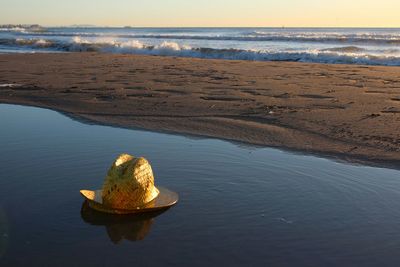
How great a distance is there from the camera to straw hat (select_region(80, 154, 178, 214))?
412cm

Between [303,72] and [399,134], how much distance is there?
7561mm

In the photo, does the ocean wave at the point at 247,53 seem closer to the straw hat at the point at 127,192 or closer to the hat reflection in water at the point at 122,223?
the straw hat at the point at 127,192

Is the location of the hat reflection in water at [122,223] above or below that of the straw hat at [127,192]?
below

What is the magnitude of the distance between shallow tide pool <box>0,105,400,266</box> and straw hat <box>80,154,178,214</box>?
91mm

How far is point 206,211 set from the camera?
418 cm

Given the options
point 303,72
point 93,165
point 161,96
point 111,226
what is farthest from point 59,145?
point 303,72

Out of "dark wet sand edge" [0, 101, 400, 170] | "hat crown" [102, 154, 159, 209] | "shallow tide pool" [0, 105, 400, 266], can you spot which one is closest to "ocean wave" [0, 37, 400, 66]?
"dark wet sand edge" [0, 101, 400, 170]

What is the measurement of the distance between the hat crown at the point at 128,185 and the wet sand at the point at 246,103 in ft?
8.36

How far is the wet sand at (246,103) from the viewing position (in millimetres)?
6684

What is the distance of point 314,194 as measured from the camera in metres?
4.62

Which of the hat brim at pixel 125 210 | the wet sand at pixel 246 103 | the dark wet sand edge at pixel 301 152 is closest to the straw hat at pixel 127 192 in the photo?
the hat brim at pixel 125 210

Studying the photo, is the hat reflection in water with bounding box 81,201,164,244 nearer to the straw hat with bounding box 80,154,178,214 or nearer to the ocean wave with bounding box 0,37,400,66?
the straw hat with bounding box 80,154,178,214

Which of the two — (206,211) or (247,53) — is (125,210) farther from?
(247,53)

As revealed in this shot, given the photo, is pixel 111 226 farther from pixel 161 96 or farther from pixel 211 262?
pixel 161 96
